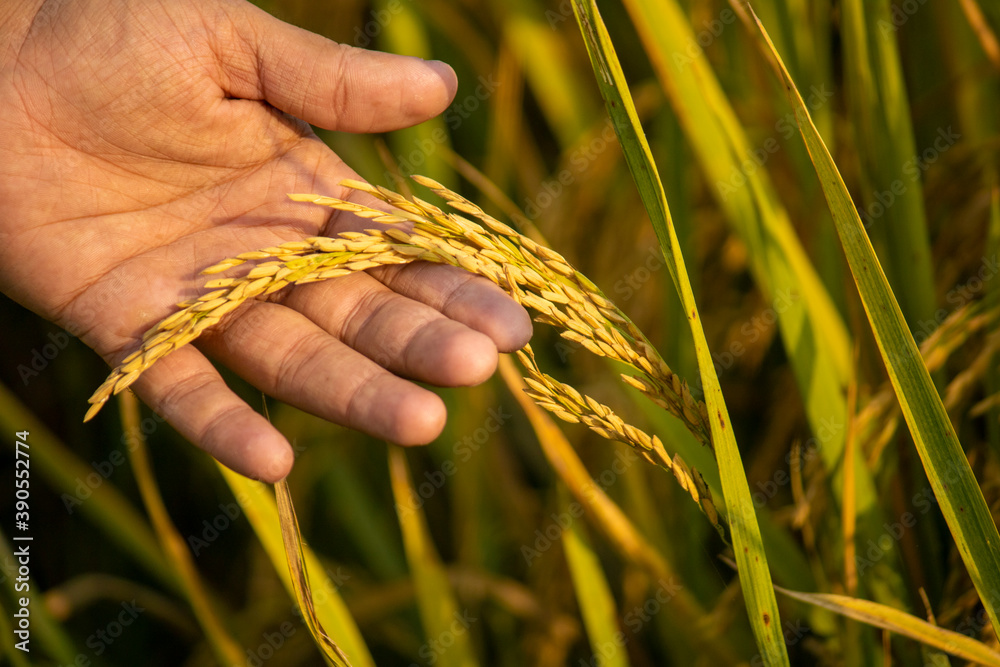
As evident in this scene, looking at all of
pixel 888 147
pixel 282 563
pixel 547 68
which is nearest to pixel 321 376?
pixel 282 563

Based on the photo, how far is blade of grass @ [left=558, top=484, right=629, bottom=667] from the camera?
3.84 ft

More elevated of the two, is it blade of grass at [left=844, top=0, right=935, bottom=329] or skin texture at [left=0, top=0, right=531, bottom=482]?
blade of grass at [left=844, top=0, right=935, bottom=329]

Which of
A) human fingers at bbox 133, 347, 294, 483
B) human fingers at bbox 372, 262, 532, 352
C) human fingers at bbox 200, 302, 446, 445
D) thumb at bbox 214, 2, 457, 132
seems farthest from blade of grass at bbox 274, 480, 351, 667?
thumb at bbox 214, 2, 457, 132

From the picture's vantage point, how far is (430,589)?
1.38 metres

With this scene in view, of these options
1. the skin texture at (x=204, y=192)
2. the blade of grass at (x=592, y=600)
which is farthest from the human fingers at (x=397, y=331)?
the blade of grass at (x=592, y=600)

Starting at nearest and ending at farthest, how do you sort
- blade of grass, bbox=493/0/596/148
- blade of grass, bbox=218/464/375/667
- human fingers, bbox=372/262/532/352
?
human fingers, bbox=372/262/532/352 < blade of grass, bbox=218/464/375/667 < blade of grass, bbox=493/0/596/148

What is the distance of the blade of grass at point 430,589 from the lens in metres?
1.32

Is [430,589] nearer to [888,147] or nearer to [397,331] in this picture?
[397,331]

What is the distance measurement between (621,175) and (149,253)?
1.33 meters

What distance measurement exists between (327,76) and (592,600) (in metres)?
1.08

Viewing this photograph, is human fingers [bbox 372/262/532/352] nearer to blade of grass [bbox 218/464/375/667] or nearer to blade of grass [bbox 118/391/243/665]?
blade of grass [bbox 218/464/375/667]

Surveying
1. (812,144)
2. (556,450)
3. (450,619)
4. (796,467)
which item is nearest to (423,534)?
(450,619)

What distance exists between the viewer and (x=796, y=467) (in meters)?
1.10

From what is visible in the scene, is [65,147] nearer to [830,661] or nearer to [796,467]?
[796,467]
